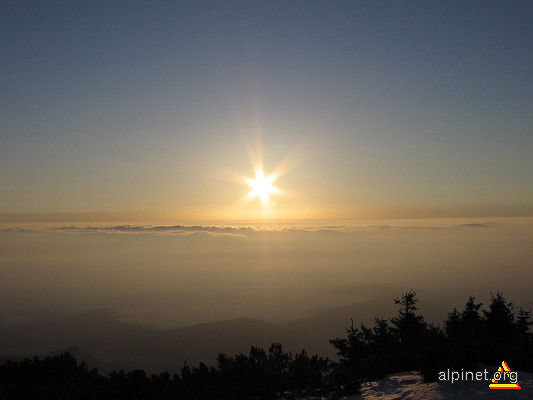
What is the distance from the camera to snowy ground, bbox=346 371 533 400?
9930mm

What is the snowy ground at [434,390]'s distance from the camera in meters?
9.93

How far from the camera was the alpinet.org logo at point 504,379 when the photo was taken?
10289 millimetres

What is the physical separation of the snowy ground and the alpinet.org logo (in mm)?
143

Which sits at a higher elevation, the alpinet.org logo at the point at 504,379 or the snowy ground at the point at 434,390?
the alpinet.org logo at the point at 504,379

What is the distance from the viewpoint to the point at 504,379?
1066 cm

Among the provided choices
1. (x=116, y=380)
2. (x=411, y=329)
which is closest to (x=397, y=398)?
(x=116, y=380)

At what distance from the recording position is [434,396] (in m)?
10.3

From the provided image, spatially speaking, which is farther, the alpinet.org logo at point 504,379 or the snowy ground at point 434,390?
the alpinet.org logo at point 504,379

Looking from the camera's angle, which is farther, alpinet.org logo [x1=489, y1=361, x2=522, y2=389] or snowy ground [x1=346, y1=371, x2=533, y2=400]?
alpinet.org logo [x1=489, y1=361, x2=522, y2=389]

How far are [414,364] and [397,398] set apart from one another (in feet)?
13.8

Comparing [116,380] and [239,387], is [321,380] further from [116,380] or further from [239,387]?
[116,380]

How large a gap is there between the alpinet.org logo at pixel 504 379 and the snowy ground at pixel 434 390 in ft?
0.47

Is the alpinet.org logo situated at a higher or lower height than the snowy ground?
higher

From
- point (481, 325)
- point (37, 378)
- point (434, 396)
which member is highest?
point (481, 325)
